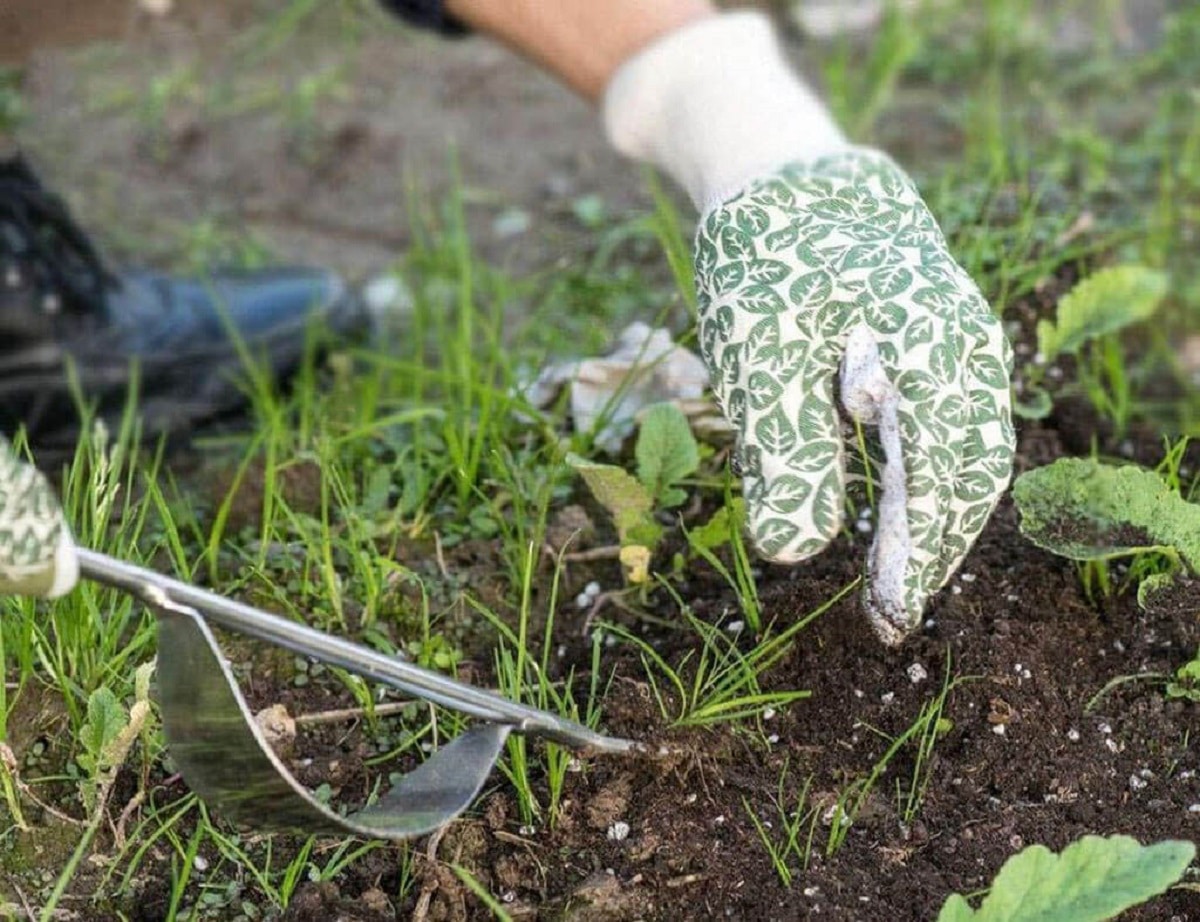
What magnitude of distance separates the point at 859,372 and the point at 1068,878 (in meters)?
0.48

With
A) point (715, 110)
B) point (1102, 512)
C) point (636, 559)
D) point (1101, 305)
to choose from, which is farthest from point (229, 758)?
point (1101, 305)

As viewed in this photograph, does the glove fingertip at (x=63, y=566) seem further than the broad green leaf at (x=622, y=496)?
No

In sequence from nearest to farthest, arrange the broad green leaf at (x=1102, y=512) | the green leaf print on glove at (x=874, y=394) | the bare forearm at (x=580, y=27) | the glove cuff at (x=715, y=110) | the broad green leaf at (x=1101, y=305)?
the green leaf print on glove at (x=874, y=394) < the broad green leaf at (x=1102, y=512) < the glove cuff at (x=715, y=110) < the broad green leaf at (x=1101, y=305) < the bare forearm at (x=580, y=27)

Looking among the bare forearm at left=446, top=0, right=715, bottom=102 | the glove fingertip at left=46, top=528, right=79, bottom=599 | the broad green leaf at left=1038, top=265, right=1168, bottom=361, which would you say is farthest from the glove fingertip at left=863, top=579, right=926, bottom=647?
the bare forearm at left=446, top=0, right=715, bottom=102

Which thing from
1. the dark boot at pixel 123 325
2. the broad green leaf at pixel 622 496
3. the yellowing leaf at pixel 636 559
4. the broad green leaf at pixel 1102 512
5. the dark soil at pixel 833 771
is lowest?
the dark boot at pixel 123 325

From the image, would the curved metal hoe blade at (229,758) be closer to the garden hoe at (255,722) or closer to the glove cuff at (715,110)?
the garden hoe at (255,722)

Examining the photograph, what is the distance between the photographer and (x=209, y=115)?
3.31m

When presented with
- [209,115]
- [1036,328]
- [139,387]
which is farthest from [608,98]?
[209,115]

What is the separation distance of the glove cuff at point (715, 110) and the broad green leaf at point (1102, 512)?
472 mm

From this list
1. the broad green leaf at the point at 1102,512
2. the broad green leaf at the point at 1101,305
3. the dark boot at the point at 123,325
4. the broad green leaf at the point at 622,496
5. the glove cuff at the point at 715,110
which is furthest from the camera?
the dark boot at the point at 123,325

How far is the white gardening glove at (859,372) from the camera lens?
140cm

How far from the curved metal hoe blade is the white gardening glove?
1.37ft

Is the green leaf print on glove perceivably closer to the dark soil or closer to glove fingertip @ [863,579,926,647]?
glove fingertip @ [863,579,926,647]

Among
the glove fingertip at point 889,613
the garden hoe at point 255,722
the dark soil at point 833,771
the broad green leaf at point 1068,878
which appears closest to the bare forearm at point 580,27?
the dark soil at point 833,771
